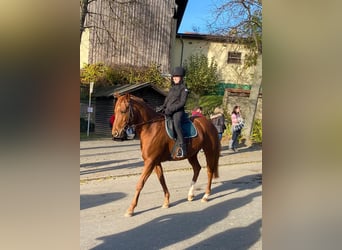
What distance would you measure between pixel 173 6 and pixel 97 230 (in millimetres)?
Answer: 22379

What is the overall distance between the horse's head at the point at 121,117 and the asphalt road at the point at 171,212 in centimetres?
128

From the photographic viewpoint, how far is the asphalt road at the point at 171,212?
475cm

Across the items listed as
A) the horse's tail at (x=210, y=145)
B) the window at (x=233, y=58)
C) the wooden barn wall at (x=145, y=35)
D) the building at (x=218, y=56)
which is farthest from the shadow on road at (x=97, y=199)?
the window at (x=233, y=58)

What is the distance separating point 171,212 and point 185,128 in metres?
1.52

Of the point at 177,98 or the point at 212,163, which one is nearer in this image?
the point at 177,98

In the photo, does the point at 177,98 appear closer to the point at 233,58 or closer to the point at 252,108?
the point at 252,108

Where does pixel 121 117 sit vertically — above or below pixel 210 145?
above

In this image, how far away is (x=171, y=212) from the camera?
6.15 m

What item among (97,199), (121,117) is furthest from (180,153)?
(97,199)

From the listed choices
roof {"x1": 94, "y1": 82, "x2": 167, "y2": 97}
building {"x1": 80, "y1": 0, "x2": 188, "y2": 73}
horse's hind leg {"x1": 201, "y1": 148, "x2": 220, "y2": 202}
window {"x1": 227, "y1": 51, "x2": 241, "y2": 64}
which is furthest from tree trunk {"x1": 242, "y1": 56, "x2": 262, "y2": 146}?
building {"x1": 80, "y1": 0, "x2": 188, "y2": 73}

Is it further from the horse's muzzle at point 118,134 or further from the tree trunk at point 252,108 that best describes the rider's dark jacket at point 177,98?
the tree trunk at point 252,108

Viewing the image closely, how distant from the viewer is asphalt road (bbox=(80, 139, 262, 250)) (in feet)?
15.6

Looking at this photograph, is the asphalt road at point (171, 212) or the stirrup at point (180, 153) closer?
the asphalt road at point (171, 212)
